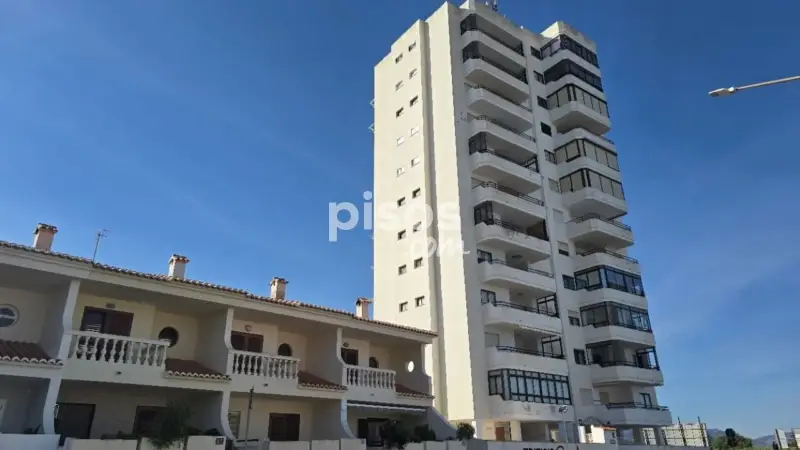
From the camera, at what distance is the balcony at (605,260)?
44562mm

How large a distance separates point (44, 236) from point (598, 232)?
1527 inches

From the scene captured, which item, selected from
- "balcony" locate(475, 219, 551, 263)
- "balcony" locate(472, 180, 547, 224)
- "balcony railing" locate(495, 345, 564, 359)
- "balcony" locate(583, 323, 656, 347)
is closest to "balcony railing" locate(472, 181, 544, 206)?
"balcony" locate(472, 180, 547, 224)

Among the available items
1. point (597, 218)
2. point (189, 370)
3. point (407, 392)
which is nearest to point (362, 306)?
point (407, 392)

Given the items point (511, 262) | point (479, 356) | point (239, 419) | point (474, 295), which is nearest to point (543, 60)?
point (511, 262)

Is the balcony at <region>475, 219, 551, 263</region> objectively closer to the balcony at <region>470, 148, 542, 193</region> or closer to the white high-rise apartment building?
the white high-rise apartment building

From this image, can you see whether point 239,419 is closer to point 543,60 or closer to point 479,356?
point 479,356

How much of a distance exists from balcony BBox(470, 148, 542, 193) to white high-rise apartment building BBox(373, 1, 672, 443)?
12 centimetres

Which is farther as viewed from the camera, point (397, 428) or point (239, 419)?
point (397, 428)

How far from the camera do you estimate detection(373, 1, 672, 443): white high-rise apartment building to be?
37562mm

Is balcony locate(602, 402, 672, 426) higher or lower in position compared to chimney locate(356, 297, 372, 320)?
lower

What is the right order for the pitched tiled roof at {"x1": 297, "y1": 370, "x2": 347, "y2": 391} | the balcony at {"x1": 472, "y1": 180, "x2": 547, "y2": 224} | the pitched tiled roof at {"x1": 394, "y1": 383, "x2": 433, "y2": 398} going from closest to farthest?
1. the pitched tiled roof at {"x1": 297, "y1": 370, "x2": 347, "y2": 391}
2. the pitched tiled roof at {"x1": 394, "y1": 383, "x2": 433, "y2": 398}
3. the balcony at {"x1": 472, "y1": 180, "x2": 547, "y2": 224}

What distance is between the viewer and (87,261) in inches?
708

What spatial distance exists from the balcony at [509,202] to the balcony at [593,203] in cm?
315

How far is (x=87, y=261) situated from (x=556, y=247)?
35.3m
